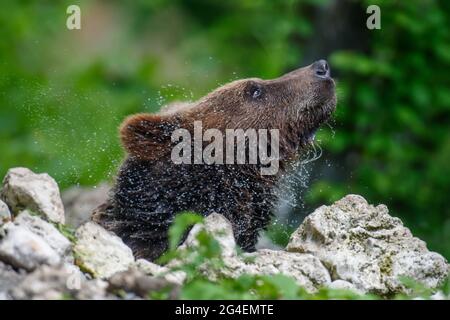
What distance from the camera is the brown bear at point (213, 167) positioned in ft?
22.0

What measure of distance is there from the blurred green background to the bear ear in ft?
9.87

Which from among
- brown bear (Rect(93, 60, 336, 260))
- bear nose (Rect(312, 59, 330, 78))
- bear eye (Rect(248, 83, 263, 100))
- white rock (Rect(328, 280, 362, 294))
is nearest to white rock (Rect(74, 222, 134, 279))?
brown bear (Rect(93, 60, 336, 260))

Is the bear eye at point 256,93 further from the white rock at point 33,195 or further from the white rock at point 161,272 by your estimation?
the white rock at point 161,272

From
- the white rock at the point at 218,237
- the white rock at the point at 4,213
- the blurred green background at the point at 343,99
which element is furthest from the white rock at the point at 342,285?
the blurred green background at the point at 343,99

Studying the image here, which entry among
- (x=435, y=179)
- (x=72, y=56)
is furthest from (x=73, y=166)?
(x=72, y=56)

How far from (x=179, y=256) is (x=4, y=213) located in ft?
3.75

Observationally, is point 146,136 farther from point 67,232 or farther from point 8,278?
point 8,278

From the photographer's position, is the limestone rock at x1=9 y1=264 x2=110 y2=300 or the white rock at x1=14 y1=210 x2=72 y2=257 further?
the white rock at x1=14 y1=210 x2=72 y2=257

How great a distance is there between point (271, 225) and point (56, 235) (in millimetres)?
2036

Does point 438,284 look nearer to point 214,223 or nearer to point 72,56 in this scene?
point 214,223

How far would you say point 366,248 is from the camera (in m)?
6.13

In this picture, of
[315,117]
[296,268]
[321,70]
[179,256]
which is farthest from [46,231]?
[321,70]

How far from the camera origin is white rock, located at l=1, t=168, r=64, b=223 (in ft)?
19.3

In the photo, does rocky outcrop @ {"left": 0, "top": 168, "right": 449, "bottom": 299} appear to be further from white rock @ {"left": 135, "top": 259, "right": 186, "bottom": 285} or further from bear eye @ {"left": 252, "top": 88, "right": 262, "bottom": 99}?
bear eye @ {"left": 252, "top": 88, "right": 262, "bottom": 99}
